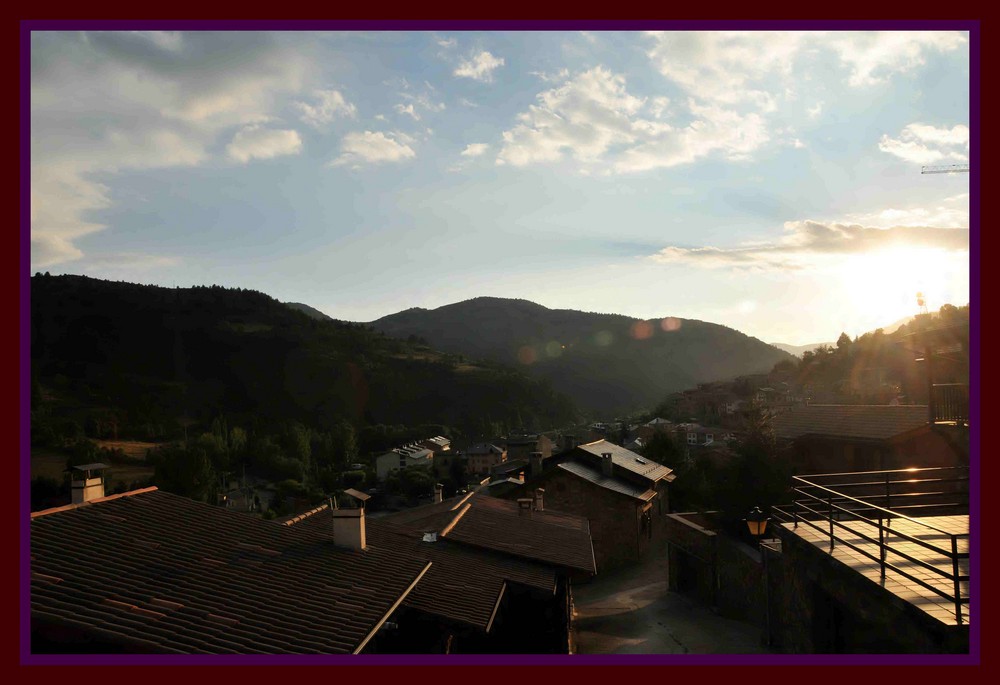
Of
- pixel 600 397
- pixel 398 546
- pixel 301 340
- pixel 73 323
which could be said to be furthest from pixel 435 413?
pixel 398 546

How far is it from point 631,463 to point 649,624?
51.5ft

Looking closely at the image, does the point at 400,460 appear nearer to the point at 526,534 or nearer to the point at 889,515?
the point at 526,534

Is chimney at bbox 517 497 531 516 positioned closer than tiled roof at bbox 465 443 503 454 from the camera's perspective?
Yes

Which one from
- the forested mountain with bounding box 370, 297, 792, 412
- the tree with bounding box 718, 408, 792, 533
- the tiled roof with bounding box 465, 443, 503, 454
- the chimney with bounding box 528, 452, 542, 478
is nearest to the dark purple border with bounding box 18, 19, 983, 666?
the tree with bounding box 718, 408, 792, 533

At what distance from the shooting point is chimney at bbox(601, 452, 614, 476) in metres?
29.8

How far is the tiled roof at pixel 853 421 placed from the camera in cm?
2311

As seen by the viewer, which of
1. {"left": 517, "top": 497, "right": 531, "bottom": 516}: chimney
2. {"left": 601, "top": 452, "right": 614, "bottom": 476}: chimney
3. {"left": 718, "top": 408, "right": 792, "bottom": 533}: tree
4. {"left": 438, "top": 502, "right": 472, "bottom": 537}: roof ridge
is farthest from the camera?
{"left": 601, "top": 452, "right": 614, "bottom": 476}: chimney

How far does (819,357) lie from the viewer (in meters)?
84.9

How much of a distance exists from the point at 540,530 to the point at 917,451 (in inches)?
573

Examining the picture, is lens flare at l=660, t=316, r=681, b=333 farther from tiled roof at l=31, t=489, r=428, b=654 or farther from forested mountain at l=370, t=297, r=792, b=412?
tiled roof at l=31, t=489, r=428, b=654

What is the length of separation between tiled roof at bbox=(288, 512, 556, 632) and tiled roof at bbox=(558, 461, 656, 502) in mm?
14317

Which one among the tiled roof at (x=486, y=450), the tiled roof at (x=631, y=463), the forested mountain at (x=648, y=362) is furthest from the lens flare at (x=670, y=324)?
the tiled roof at (x=631, y=463)

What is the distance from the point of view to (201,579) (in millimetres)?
7023

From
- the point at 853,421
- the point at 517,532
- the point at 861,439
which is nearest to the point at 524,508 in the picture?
the point at 517,532
